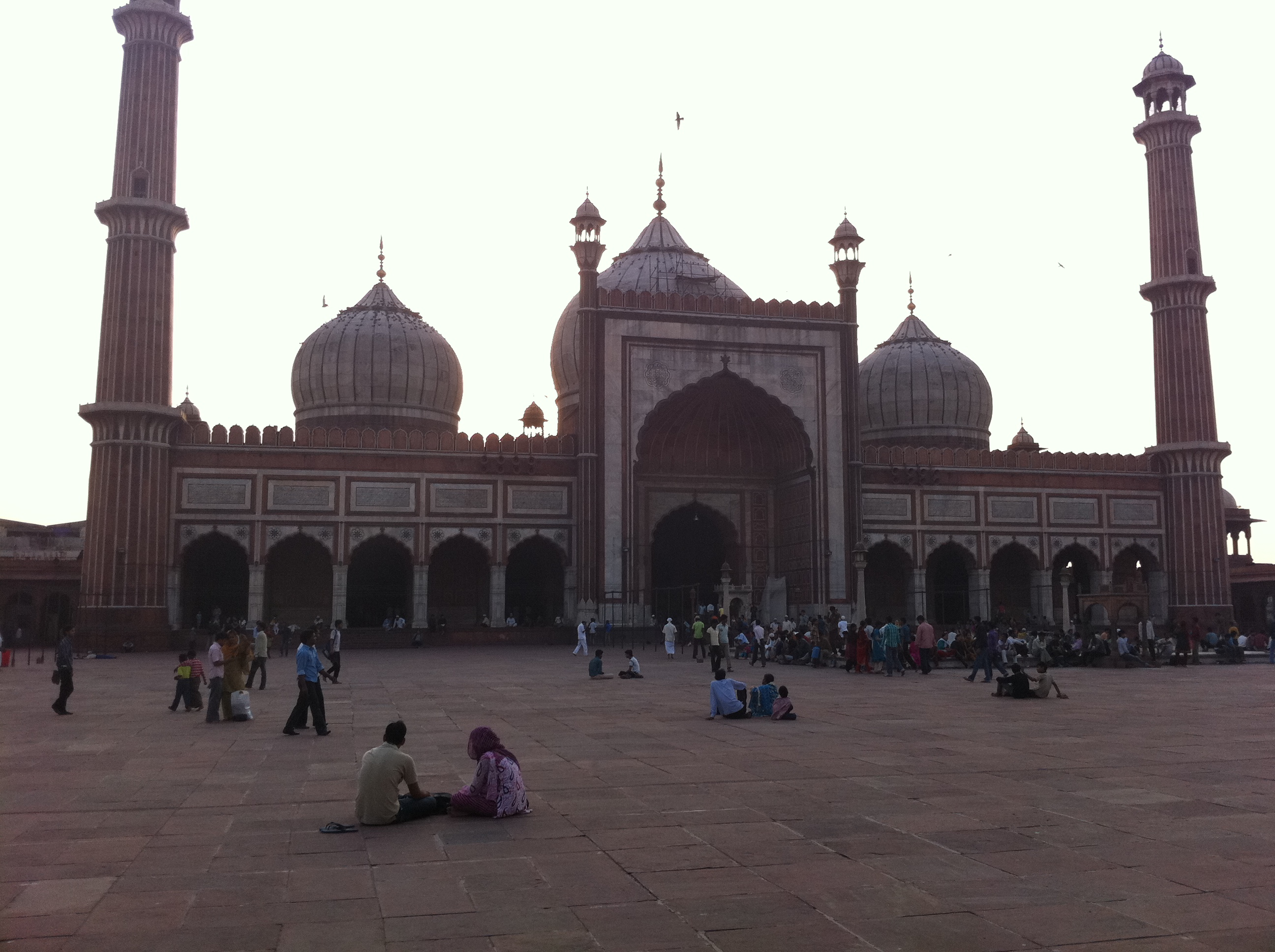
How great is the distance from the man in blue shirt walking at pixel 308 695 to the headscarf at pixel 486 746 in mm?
4052

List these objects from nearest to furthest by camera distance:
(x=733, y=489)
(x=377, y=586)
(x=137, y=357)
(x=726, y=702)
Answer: (x=726, y=702) → (x=137, y=357) → (x=377, y=586) → (x=733, y=489)

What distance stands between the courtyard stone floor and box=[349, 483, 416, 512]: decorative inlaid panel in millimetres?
17595

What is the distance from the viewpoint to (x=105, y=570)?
26.5 metres

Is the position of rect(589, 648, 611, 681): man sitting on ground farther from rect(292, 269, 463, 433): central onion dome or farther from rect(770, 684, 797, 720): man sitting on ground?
rect(292, 269, 463, 433): central onion dome

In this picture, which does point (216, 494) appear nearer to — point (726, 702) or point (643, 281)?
point (643, 281)

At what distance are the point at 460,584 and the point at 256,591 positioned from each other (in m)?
5.95

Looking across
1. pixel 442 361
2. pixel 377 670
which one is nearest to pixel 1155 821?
pixel 377 670

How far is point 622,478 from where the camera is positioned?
30.2 metres

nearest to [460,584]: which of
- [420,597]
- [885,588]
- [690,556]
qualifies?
[420,597]

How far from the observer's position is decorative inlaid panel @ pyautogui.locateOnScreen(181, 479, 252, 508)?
28.3 m

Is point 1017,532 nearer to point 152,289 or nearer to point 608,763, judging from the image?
point 152,289

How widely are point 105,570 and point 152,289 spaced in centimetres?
684

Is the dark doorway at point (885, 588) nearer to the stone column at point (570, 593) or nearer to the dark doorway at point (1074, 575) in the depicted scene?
the dark doorway at point (1074, 575)

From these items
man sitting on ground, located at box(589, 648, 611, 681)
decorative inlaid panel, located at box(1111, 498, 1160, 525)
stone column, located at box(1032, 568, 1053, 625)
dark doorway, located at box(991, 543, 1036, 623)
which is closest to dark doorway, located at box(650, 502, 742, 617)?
dark doorway, located at box(991, 543, 1036, 623)
